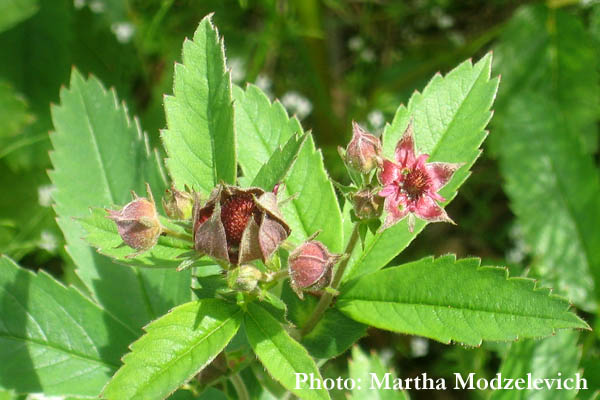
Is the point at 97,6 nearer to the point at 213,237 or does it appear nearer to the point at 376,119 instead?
the point at 376,119

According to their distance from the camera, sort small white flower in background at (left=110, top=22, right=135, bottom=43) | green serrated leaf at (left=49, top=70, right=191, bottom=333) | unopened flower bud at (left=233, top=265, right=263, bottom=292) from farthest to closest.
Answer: small white flower in background at (left=110, top=22, right=135, bottom=43) < green serrated leaf at (left=49, top=70, right=191, bottom=333) < unopened flower bud at (left=233, top=265, right=263, bottom=292)

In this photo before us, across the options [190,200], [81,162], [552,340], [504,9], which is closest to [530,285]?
[190,200]

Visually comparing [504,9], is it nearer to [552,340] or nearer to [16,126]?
[552,340]

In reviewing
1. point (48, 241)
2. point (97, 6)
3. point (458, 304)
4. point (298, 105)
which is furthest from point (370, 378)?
point (97, 6)

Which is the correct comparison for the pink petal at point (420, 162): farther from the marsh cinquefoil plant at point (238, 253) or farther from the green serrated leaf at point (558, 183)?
the green serrated leaf at point (558, 183)

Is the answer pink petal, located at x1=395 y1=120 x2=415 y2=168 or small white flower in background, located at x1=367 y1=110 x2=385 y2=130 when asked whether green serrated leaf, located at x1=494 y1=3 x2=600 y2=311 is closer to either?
small white flower in background, located at x1=367 y1=110 x2=385 y2=130

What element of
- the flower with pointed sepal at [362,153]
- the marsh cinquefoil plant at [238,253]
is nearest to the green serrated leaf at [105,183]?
the marsh cinquefoil plant at [238,253]

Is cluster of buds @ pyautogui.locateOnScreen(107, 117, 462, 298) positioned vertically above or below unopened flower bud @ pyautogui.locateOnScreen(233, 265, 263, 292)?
above

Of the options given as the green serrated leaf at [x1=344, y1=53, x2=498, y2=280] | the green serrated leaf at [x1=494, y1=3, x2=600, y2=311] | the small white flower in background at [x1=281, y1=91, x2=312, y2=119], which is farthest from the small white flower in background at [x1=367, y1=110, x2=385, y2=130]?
the green serrated leaf at [x1=344, y1=53, x2=498, y2=280]
